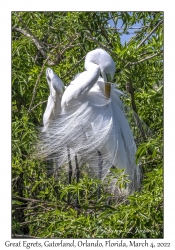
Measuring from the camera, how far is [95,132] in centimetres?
315

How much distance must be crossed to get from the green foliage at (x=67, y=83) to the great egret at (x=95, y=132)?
7cm

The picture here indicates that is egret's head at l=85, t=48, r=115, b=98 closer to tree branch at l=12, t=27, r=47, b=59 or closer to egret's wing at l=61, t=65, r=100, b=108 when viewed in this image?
egret's wing at l=61, t=65, r=100, b=108

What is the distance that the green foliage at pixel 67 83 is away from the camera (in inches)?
102

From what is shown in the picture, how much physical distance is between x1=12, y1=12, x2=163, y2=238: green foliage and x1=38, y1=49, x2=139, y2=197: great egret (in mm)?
71

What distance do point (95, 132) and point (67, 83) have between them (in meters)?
0.23

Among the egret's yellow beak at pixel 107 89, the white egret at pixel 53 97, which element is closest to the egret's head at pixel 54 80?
the white egret at pixel 53 97

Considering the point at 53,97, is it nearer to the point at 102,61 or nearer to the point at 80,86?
the point at 80,86

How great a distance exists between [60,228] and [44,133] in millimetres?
685

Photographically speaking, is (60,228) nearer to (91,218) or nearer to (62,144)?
(91,218)

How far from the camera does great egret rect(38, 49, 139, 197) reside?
312cm

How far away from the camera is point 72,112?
3129mm

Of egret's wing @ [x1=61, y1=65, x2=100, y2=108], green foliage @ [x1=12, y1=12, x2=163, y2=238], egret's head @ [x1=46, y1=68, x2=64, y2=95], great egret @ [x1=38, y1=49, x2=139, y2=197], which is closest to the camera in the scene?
green foliage @ [x1=12, y1=12, x2=163, y2=238]

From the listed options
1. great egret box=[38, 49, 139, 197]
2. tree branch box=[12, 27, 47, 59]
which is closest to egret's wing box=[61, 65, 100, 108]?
great egret box=[38, 49, 139, 197]

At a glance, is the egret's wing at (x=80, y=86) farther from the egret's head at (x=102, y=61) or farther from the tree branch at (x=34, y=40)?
the tree branch at (x=34, y=40)
